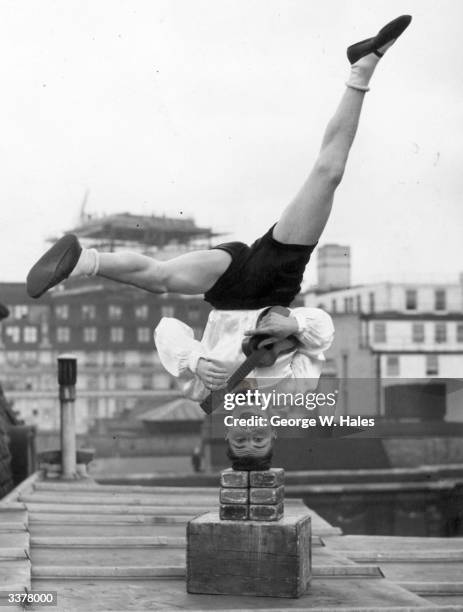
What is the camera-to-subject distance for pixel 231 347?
6.27 m

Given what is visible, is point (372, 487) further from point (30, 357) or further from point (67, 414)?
point (67, 414)

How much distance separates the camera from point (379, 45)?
5.77 metres

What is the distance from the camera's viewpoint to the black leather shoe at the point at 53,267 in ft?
17.5

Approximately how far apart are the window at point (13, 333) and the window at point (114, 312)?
186 inches

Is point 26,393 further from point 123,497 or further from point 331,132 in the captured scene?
point 331,132

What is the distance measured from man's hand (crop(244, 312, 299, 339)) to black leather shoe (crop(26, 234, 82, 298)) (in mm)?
1098

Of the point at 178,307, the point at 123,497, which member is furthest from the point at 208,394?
the point at 178,307

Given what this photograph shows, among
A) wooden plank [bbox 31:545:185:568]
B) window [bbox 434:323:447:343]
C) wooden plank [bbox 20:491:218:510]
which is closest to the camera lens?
wooden plank [bbox 31:545:185:568]

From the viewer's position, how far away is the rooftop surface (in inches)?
285

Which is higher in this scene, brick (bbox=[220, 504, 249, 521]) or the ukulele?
the ukulele

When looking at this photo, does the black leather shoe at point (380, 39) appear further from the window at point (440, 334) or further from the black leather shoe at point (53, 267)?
the window at point (440, 334)

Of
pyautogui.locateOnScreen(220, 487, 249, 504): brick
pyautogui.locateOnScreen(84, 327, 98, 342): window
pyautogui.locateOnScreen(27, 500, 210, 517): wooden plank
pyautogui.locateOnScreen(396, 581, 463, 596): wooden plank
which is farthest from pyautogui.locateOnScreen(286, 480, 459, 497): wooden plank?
pyautogui.locateOnScreen(220, 487, 249, 504): brick

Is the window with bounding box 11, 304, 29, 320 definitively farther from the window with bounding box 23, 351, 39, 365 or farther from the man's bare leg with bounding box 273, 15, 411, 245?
the man's bare leg with bounding box 273, 15, 411, 245

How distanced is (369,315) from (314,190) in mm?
44116
